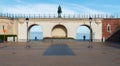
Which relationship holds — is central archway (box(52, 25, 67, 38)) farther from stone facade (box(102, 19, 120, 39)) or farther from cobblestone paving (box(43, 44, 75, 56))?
cobblestone paving (box(43, 44, 75, 56))

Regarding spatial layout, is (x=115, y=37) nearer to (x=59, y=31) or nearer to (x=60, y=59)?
(x=59, y=31)

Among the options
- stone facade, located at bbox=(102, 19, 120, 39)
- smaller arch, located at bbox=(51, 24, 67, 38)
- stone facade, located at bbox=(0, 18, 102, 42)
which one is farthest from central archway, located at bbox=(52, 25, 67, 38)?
stone facade, located at bbox=(102, 19, 120, 39)

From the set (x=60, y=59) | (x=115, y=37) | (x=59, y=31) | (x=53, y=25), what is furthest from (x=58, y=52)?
(x=59, y=31)

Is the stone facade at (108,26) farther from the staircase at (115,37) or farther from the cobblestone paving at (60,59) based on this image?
the cobblestone paving at (60,59)

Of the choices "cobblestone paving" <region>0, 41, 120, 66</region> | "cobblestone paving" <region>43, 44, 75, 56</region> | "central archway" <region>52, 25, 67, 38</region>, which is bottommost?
"cobblestone paving" <region>43, 44, 75, 56</region>

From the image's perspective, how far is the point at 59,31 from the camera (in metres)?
61.5

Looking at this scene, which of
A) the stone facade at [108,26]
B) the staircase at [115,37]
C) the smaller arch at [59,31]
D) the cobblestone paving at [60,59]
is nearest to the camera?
the cobblestone paving at [60,59]

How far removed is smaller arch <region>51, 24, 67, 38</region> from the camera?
60906 mm

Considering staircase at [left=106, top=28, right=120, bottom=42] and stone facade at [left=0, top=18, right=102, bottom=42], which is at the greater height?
stone facade at [left=0, top=18, right=102, bottom=42]

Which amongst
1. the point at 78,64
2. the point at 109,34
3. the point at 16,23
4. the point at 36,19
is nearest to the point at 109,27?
A: the point at 109,34

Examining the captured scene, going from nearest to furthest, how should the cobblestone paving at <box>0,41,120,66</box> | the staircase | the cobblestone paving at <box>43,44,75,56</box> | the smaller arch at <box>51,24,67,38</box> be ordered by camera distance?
the cobblestone paving at <box>0,41,120,66</box>, the cobblestone paving at <box>43,44,75,56</box>, the staircase, the smaller arch at <box>51,24,67,38</box>

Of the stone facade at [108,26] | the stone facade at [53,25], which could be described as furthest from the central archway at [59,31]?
the stone facade at [108,26]

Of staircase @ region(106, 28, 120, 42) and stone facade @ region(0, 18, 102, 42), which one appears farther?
stone facade @ region(0, 18, 102, 42)

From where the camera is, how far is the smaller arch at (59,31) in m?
60.9
